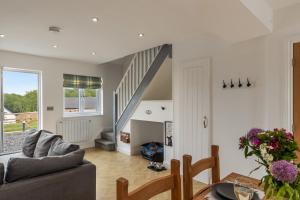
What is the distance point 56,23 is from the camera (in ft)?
9.18

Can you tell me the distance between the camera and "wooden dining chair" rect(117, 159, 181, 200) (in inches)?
35.6

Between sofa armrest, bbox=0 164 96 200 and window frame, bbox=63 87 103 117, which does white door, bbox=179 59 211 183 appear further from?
window frame, bbox=63 87 103 117

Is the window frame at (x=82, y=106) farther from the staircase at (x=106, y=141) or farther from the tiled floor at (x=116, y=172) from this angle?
the tiled floor at (x=116, y=172)

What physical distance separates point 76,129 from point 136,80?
85.7 inches

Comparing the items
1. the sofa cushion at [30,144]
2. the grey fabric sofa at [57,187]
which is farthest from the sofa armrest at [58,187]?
the sofa cushion at [30,144]

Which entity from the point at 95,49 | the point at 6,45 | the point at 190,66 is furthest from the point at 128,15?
the point at 6,45

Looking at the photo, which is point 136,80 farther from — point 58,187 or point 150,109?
point 58,187

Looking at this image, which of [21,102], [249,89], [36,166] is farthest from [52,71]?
[249,89]

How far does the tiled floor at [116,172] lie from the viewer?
299cm

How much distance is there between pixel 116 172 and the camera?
377cm

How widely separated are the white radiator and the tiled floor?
1.78 feet

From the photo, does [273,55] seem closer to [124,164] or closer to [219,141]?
[219,141]

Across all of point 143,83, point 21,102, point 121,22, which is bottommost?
point 21,102

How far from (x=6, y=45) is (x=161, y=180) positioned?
4.19 m
